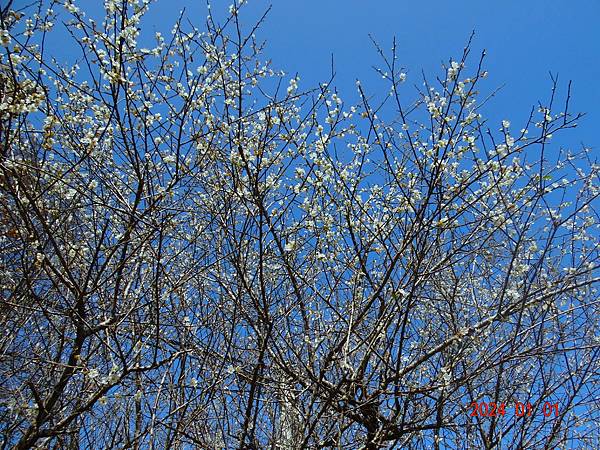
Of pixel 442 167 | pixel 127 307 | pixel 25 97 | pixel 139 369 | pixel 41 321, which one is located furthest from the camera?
pixel 41 321

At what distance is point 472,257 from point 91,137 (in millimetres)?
2553

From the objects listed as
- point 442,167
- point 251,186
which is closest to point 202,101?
point 251,186

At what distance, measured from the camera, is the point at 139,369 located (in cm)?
280

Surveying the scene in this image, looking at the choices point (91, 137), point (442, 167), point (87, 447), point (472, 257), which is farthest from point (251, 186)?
point (87, 447)

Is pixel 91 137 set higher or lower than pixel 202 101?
lower

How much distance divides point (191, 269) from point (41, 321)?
148cm

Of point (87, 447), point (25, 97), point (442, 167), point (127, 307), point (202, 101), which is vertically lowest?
point (87, 447)

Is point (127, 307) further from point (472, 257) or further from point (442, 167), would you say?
point (472, 257)

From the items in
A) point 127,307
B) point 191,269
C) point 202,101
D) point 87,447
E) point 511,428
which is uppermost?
point 202,101

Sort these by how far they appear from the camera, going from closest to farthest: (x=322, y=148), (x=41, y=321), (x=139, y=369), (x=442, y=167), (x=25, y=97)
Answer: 1. (x=25, y=97)
2. (x=139, y=369)
3. (x=442, y=167)
4. (x=322, y=148)
5. (x=41, y=321)

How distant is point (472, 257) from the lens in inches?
142

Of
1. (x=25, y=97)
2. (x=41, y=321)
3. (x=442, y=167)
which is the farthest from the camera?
(x=41, y=321)

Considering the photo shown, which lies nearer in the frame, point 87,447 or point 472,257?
point 87,447

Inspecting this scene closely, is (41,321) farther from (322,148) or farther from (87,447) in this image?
(322,148)
